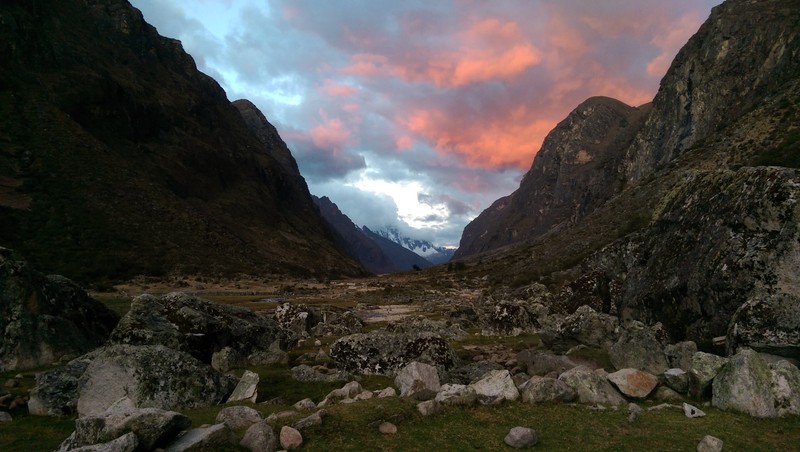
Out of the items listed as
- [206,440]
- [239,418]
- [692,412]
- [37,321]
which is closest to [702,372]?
[692,412]

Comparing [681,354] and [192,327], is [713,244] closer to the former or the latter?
[681,354]

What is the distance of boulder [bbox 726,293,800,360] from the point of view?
1553 cm

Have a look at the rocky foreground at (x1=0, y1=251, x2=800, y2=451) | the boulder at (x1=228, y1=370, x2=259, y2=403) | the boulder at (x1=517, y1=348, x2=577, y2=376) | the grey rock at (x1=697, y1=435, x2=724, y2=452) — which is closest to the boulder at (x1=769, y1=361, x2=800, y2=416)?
the rocky foreground at (x1=0, y1=251, x2=800, y2=451)

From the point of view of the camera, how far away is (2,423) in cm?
1317

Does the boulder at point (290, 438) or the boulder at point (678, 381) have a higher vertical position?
the boulder at point (678, 381)

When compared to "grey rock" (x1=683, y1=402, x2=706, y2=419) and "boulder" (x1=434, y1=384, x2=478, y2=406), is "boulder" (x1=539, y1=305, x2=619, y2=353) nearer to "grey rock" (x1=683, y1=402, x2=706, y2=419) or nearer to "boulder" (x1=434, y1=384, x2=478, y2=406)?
"grey rock" (x1=683, y1=402, x2=706, y2=419)

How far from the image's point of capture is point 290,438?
10.3m

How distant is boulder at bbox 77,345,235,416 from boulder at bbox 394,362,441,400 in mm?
7007

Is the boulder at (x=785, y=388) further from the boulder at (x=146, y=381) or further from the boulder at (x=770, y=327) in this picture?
the boulder at (x=146, y=381)

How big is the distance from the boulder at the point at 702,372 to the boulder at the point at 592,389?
2484mm

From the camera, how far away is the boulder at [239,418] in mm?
11297

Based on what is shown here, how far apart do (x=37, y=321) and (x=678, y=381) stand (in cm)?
2992

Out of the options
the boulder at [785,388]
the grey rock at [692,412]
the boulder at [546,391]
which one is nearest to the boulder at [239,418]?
the boulder at [546,391]

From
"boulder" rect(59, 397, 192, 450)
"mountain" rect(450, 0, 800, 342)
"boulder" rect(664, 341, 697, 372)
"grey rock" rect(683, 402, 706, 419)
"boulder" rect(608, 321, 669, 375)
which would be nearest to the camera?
"boulder" rect(59, 397, 192, 450)
